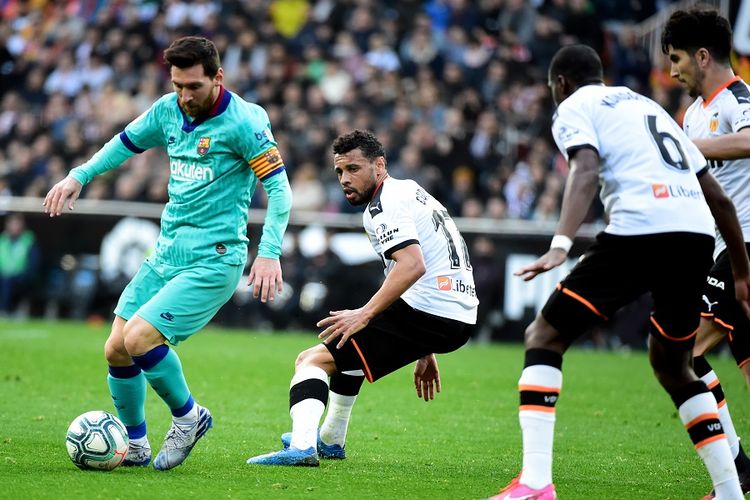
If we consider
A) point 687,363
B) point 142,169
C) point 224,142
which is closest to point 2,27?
point 142,169

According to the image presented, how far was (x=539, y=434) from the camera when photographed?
5.68m

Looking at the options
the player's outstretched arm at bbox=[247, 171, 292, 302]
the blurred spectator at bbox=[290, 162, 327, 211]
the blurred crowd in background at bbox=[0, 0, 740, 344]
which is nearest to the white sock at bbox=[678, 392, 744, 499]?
the player's outstretched arm at bbox=[247, 171, 292, 302]

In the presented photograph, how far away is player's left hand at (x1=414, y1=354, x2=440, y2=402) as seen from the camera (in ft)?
25.6

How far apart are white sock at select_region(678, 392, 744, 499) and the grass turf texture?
755 millimetres

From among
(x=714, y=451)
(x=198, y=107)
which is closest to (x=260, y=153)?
(x=198, y=107)

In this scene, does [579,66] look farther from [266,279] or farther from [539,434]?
[266,279]

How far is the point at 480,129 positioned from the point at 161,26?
26.0 ft

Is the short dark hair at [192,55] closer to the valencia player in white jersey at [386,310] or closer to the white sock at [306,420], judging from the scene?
the valencia player in white jersey at [386,310]

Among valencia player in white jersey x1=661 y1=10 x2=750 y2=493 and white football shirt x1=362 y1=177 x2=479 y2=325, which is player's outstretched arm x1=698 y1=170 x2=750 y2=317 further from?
white football shirt x1=362 y1=177 x2=479 y2=325

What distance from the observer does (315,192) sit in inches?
786

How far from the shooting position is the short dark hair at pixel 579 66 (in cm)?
602

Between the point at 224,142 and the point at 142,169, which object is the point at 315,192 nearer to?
the point at 142,169

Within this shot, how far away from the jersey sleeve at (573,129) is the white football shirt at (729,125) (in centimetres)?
176

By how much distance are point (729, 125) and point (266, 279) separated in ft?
10.3
